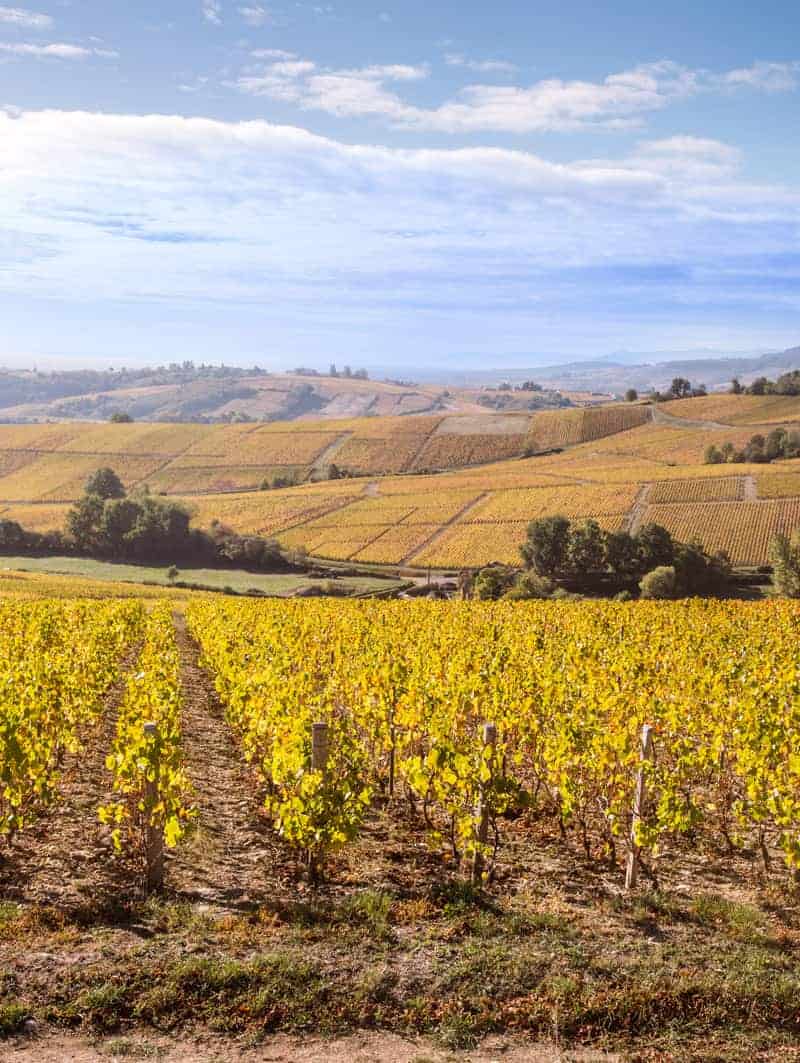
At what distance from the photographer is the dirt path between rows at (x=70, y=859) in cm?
898

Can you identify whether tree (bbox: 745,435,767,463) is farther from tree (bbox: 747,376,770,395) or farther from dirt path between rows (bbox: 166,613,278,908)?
dirt path between rows (bbox: 166,613,278,908)

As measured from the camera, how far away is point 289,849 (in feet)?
34.7

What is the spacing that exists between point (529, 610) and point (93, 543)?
69728 millimetres

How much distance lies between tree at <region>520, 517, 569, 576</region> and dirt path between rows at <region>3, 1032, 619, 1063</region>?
6559cm

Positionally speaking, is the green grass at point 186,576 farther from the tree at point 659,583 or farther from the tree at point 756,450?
the tree at point 756,450

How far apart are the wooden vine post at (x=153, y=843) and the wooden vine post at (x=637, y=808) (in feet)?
17.9

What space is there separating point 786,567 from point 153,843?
61.1 metres

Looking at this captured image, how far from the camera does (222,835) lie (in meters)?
11.0

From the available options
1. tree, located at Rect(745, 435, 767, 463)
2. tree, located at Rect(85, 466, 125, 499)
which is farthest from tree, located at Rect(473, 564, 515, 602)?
tree, located at Rect(85, 466, 125, 499)

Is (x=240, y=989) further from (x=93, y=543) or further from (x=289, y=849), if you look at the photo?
(x=93, y=543)

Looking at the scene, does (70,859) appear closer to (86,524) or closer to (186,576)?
(186,576)

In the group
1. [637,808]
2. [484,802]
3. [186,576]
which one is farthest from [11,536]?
[637,808]

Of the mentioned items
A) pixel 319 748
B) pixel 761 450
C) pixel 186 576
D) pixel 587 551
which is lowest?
pixel 186 576

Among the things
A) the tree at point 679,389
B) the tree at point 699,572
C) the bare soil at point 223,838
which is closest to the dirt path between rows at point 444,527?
the tree at point 699,572
